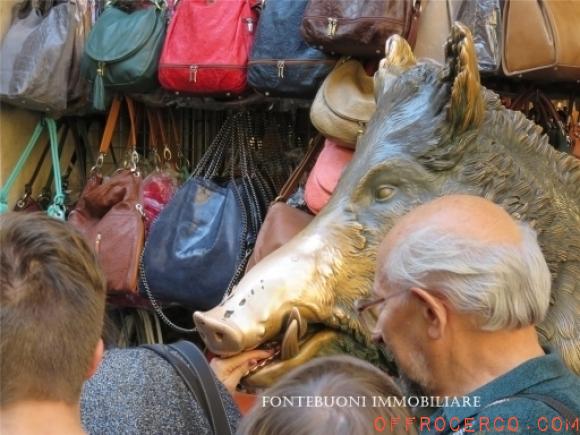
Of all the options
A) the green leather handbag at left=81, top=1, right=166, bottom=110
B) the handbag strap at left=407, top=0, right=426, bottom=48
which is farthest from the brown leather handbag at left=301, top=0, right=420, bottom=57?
the green leather handbag at left=81, top=1, right=166, bottom=110

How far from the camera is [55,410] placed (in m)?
1.10

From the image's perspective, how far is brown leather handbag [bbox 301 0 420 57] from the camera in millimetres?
2568

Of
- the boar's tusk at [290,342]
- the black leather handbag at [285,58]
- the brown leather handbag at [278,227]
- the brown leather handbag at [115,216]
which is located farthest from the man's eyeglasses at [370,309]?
the brown leather handbag at [115,216]

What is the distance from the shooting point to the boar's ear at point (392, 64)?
Answer: 2.10 meters

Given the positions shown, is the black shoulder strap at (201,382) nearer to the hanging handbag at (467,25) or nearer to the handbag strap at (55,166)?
the hanging handbag at (467,25)

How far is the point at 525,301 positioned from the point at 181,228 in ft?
6.41

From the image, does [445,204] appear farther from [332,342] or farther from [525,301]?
[332,342]

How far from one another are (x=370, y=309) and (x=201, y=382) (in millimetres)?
429

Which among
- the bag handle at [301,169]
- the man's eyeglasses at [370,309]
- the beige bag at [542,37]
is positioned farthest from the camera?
the bag handle at [301,169]

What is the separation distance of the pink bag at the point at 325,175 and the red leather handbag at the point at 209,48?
499 millimetres

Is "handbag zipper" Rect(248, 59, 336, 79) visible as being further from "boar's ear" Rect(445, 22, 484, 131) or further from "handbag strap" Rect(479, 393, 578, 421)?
"handbag strap" Rect(479, 393, 578, 421)

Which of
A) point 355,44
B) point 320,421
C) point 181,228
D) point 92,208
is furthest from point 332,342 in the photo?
point 92,208

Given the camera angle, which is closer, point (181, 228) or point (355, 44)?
point (355, 44)

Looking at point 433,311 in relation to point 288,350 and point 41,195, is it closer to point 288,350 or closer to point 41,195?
point 288,350
